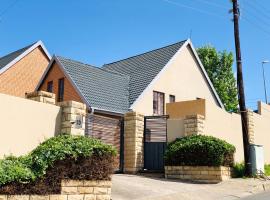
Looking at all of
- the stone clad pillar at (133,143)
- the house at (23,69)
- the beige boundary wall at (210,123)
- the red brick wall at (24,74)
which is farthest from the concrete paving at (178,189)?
the house at (23,69)

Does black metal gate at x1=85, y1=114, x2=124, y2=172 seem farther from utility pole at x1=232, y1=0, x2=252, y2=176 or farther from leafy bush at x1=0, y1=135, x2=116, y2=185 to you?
utility pole at x1=232, y1=0, x2=252, y2=176

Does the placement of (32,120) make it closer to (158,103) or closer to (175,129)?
(175,129)

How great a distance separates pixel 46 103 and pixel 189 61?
1742 centimetres

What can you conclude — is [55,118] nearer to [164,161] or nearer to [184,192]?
[184,192]

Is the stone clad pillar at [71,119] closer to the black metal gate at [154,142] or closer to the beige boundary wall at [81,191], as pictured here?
the beige boundary wall at [81,191]

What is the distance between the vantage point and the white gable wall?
78.8 feet

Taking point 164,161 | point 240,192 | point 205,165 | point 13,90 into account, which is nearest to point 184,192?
point 240,192

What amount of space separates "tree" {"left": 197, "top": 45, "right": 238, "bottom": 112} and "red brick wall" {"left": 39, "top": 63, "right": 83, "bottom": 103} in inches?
869

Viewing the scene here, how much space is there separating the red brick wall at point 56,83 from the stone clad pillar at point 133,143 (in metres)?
3.82

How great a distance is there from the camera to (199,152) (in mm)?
16516

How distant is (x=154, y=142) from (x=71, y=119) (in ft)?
21.7

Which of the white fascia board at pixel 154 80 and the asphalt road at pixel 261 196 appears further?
the white fascia board at pixel 154 80

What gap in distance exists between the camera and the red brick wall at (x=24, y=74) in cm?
2866

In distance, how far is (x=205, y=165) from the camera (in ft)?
53.9
